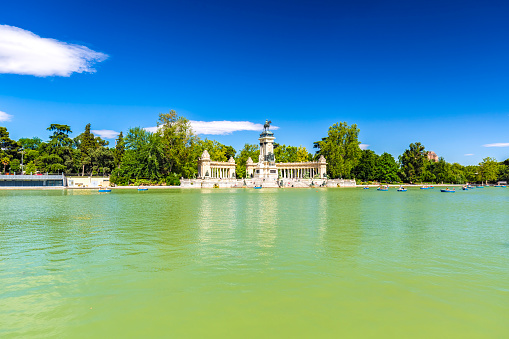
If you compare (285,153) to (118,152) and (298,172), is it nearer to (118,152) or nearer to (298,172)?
(298,172)

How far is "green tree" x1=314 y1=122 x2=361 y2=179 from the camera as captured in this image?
8825cm

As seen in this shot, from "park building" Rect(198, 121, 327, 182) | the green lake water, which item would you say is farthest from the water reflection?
"park building" Rect(198, 121, 327, 182)

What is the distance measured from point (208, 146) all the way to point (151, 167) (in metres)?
24.0

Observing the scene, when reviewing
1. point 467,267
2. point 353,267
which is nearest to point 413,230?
point 467,267

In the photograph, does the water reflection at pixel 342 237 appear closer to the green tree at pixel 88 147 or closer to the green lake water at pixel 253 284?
the green lake water at pixel 253 284

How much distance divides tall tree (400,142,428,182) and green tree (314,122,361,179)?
16.6 metres

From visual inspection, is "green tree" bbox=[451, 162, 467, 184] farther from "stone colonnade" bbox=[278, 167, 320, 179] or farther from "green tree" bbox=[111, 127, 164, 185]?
"green tree" bbox=[111, 127, 164, 185]

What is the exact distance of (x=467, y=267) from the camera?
10.7 m

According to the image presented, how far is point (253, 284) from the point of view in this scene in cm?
891

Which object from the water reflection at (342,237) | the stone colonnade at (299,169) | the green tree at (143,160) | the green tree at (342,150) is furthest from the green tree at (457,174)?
the water reflection at (342,237)

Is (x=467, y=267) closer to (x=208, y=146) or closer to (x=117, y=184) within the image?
(x=117, y=184)

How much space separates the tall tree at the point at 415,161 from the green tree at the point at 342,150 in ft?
54.4

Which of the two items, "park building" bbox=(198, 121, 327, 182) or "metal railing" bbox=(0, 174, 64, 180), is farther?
"park building" bbox=(198, 121, 327, 182)

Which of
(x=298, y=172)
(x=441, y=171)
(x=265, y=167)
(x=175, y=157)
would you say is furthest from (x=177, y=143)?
(x=441, y=171)
